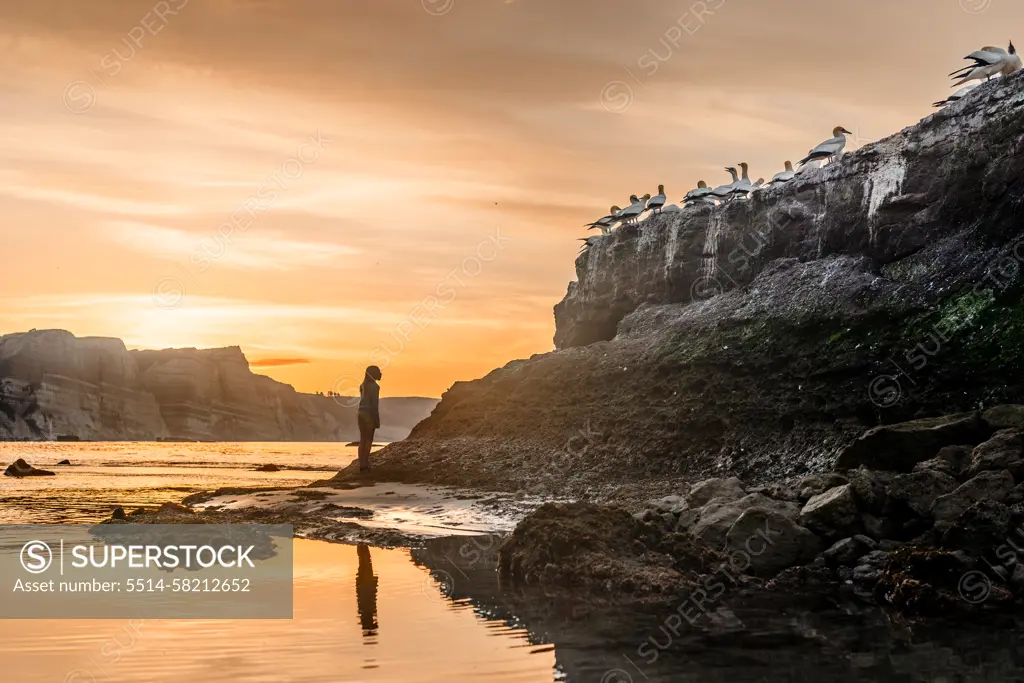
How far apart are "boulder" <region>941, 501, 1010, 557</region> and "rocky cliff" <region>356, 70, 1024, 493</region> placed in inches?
350

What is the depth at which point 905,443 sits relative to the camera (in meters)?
19.2

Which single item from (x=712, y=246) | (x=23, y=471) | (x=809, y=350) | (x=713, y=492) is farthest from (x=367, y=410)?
(x=23, y=471)

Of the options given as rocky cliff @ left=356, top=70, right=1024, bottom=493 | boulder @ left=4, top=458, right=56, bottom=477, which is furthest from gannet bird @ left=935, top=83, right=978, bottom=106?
boulder @ left=4, top=458, right=56, bottom=477

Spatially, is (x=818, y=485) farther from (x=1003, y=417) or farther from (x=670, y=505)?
(x=1003, y=417)

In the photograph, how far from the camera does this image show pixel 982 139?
28297 mm

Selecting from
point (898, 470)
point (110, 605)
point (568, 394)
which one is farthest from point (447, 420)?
point (110, 605)

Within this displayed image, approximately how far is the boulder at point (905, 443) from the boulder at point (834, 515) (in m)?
3.56

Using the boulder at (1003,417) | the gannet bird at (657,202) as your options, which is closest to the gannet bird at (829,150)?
the gannet bird at (657,202)

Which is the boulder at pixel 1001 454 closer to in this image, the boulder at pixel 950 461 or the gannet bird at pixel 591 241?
the boulder at pixel 950 461

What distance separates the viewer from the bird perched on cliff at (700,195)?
40250mm

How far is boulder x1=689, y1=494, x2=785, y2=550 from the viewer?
15.6m

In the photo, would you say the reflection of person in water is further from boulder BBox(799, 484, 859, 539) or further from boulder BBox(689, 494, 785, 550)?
boulder BBox(799, 484, 859, 539)

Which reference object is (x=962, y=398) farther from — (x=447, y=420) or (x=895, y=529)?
(x=447, y=420)
